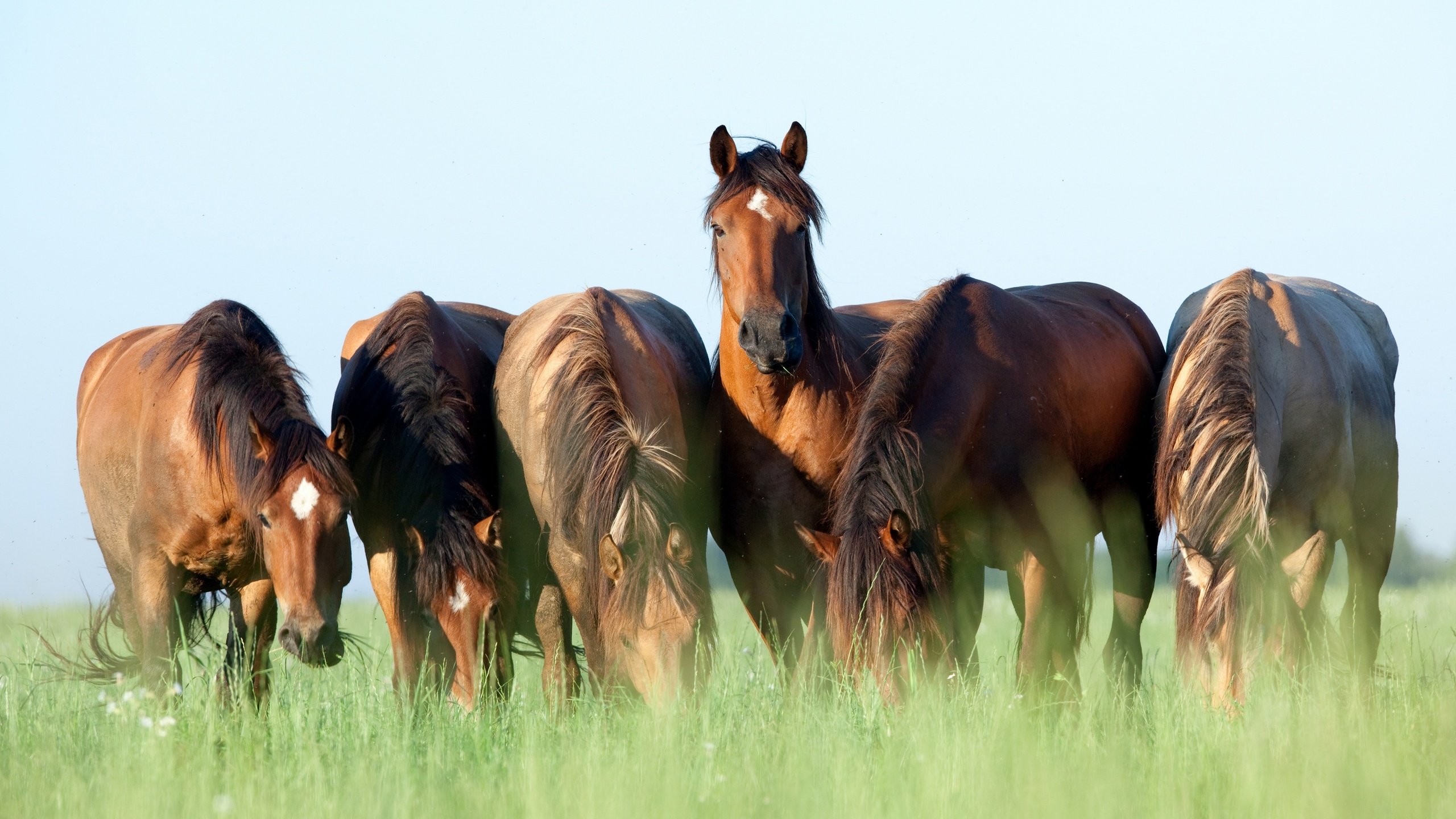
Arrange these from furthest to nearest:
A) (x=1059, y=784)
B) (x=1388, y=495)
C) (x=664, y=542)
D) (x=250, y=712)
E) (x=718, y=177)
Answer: (x=1388, y=495) → (x=718, y=177) → (x=664, y=542) → (x=250, y=712) → (x=1059, y=784)

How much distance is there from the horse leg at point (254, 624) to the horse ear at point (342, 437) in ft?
2.93

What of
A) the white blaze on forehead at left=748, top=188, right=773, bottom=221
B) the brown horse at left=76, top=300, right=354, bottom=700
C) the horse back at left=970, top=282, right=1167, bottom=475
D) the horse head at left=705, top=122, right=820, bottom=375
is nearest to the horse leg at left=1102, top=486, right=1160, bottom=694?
the horse back at left=970, top=282, right=1167, bottom=475

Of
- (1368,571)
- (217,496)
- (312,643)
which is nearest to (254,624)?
(217,496)

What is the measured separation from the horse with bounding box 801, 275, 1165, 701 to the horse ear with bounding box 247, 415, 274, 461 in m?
2.30

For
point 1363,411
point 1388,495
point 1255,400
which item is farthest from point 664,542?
point 1388,495

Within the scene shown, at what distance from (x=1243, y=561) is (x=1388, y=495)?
3.18 meters

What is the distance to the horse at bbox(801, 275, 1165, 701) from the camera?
186 inches

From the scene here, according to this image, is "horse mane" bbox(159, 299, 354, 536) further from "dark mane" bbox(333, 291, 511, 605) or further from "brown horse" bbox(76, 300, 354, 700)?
"dark mane" bbox(333, 291, 511, 605)

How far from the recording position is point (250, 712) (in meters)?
4.37

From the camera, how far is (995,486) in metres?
5.80

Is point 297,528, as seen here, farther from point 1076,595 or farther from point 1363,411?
point 1363,411


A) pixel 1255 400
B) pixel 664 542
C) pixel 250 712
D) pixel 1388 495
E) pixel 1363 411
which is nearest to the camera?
pixel 250 712

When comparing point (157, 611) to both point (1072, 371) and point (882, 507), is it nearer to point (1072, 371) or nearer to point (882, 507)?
point (882, 507)

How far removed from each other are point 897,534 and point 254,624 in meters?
3.38
